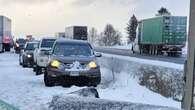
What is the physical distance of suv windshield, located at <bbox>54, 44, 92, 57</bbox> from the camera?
62.0ft

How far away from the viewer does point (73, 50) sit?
19.1m

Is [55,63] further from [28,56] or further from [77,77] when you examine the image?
[28,56]

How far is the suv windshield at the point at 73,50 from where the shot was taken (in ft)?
62.0

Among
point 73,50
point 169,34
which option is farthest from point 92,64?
point 169,34

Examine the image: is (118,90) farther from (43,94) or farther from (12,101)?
(12,101)

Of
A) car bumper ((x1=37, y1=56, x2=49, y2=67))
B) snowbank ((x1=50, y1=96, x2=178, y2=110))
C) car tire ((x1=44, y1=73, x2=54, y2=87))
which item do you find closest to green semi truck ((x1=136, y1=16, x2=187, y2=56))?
car bumper ((x1=37, y1=56, x2=49, y2=67))

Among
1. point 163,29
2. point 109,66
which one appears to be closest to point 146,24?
point 163,29

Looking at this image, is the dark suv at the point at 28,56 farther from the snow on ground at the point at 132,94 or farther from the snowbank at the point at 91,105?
the snowbank at the point at 91,105

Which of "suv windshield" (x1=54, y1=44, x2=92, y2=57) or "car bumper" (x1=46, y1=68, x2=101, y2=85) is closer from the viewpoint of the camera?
"car bumper" (x1=46, y1=68, x2=101, y2=85)

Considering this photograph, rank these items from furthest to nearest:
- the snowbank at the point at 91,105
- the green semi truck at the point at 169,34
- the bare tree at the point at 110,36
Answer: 1. the bare tree at the point at 110,36
2. the green semi truck at the point at 169,34
3. the snowbank at the point at 91,105

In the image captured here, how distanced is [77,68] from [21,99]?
4252 mm

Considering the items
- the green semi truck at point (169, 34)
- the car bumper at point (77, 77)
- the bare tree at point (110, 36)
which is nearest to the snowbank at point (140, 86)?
the car bumper at point (77, 77)

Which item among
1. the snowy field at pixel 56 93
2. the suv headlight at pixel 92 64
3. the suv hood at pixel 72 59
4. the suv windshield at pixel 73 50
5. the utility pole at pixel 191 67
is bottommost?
the snowy field at pixel 56 93

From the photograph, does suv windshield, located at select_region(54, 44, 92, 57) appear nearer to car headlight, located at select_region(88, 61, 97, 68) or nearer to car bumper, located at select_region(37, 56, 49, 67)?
car headlight, located at select_region(88, 61, 97, 68)
